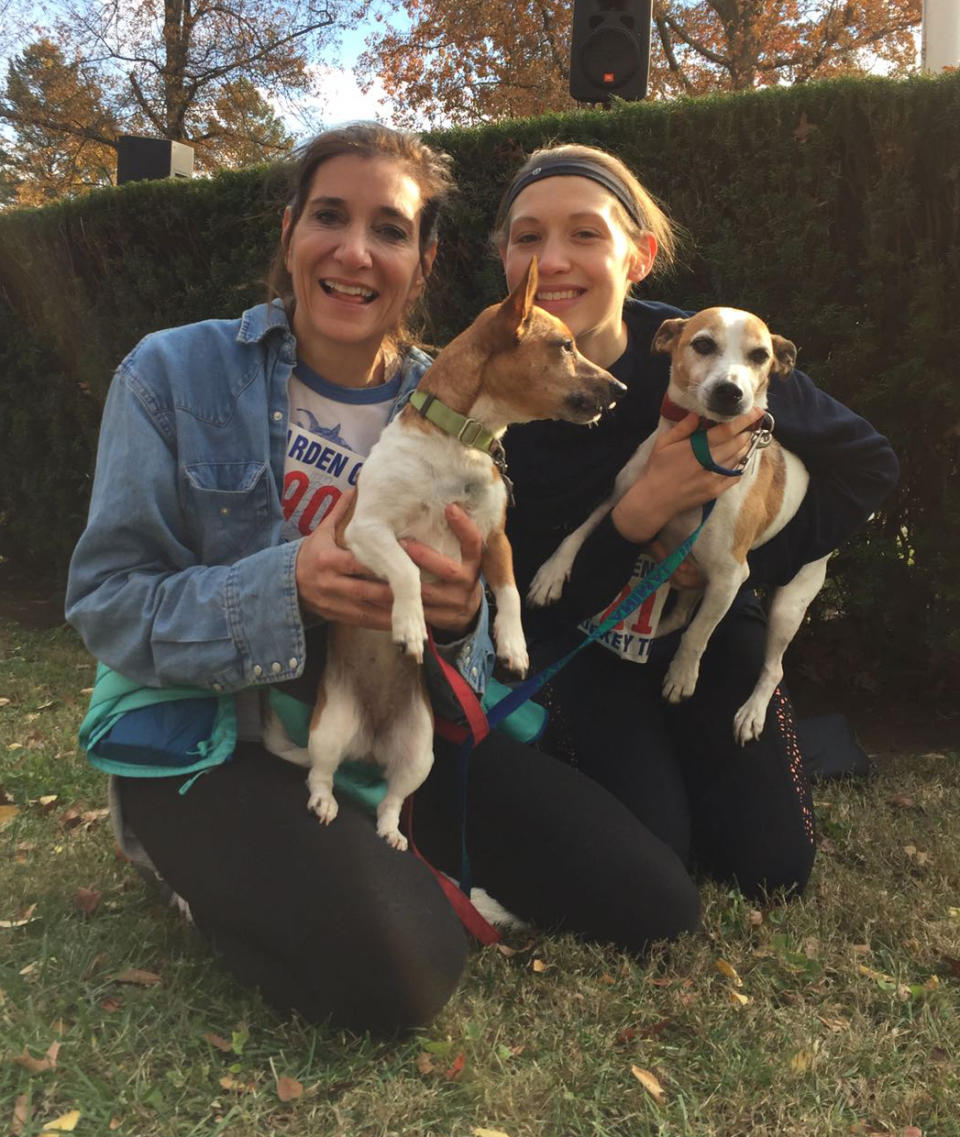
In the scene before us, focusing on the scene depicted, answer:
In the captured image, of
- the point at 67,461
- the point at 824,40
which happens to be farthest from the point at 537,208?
the point at 824,40

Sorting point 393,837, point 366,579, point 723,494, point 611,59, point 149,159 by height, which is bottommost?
point 393,837

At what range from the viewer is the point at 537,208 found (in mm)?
2789

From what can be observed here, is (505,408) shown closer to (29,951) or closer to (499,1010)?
(499,1010)

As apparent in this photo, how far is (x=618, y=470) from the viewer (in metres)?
2.95

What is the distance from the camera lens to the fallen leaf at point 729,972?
2.47 m

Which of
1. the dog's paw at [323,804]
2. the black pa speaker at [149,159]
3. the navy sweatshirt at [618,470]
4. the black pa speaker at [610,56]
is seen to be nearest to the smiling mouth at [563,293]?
the navy sweatshirt at [618,470]

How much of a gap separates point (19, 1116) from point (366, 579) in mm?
1258

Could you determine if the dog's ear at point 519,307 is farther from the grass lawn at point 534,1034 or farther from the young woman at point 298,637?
the grass lawn at point 534,1034

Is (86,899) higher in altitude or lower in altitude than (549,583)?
lower

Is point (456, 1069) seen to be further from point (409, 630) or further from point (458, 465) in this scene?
point (458, 465)

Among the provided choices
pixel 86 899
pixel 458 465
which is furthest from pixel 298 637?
pixel 86 899

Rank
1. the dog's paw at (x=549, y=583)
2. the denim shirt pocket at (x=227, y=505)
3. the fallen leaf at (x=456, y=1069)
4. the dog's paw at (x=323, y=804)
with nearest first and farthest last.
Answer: the fallen leaf at (x=456, y=1069) → the dog's paw at (x=323, y=804) → the denim shirt pocket at (x=227, y=505) → the dog's paw at (x=549, y=583)

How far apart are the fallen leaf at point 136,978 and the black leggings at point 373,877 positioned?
16 cm

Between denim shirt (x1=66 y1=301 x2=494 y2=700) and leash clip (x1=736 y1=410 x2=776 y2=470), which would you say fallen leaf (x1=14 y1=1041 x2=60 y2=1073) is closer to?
denim shirt (x1=66 y1=301 x2=494 y2=700)
